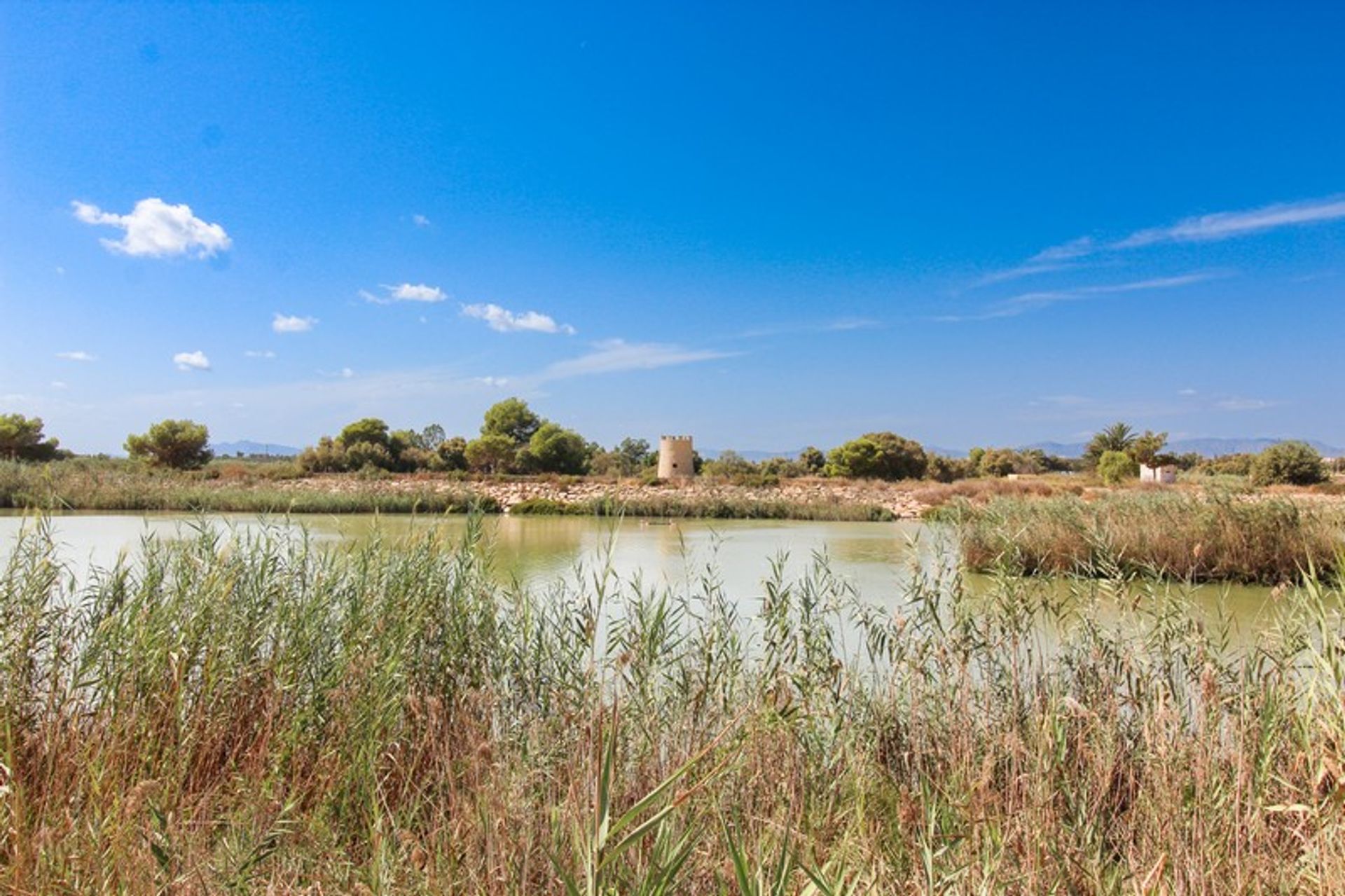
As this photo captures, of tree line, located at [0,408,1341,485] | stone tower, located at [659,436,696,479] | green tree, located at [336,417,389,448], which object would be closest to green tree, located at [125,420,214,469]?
tree line, located at [0,408,1341,485]

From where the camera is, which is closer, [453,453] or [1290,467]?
[1290,467]

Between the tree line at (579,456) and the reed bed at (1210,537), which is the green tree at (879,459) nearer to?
the tree line at (579,456)

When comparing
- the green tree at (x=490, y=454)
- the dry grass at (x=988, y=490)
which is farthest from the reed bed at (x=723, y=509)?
the green tree at (x=490, y=454)

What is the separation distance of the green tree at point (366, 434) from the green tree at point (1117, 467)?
28.4 meters

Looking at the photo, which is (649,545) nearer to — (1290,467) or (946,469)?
(1290,467)

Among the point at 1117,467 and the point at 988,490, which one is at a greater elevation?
the point at 1117,467

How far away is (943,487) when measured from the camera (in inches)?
954

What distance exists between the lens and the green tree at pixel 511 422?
39.3 metres

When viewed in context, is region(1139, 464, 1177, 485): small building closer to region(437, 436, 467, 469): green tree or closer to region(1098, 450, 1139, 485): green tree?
region(1098, 450, 1139, 485): green tree

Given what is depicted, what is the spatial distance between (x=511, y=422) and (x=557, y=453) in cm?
508

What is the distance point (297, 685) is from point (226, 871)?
1.57 meters

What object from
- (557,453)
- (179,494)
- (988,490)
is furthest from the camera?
(557,453)

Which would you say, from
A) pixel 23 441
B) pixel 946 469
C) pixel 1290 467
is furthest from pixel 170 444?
pixel 1290 467

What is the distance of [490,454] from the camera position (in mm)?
34656
